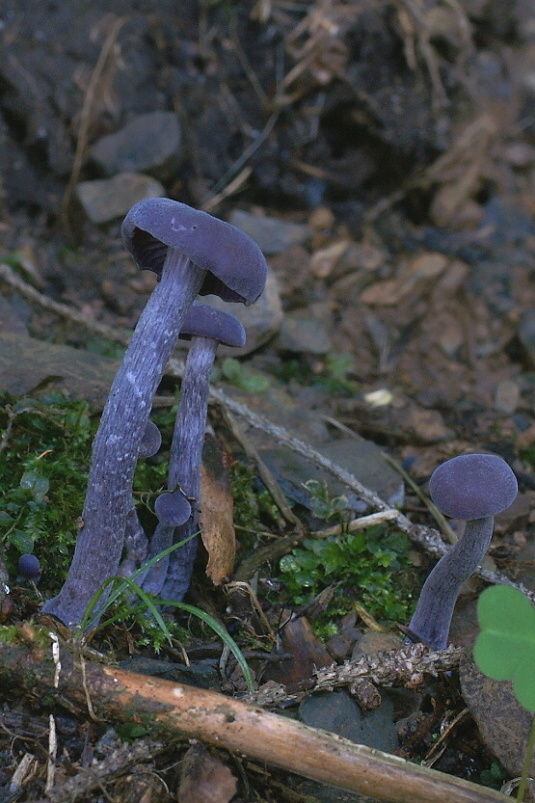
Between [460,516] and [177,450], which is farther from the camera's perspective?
[177,450]

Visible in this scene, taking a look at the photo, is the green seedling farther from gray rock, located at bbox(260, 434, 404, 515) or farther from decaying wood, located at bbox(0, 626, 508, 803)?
gray rock, located at bbox(260, 434, 404, 515)

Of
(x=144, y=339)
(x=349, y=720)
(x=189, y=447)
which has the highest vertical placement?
(x=144, y=339)

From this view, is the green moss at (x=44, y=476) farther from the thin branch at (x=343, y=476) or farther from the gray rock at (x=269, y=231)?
the gray rock at (x=269, y=231)

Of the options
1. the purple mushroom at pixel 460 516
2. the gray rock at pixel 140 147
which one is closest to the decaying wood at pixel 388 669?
the purple mushroom at pixel 460 516

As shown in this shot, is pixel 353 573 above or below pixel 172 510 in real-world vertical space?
below

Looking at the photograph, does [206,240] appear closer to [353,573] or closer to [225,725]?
[225,725]

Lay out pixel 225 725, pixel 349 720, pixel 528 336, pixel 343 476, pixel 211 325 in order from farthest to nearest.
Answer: pixel 528 336
pixel 343 476
pixel 211 325
pixel 349 720
pixel 225 725

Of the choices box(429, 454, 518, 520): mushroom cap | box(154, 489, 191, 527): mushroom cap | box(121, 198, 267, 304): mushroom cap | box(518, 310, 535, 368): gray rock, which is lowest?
box(518, 310, 535, 368): gray rock

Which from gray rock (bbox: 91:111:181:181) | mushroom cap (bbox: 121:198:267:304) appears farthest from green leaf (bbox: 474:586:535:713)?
gray rock (bbox: 91:111:181:181)

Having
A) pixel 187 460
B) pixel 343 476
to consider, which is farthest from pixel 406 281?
pixel 187 460
